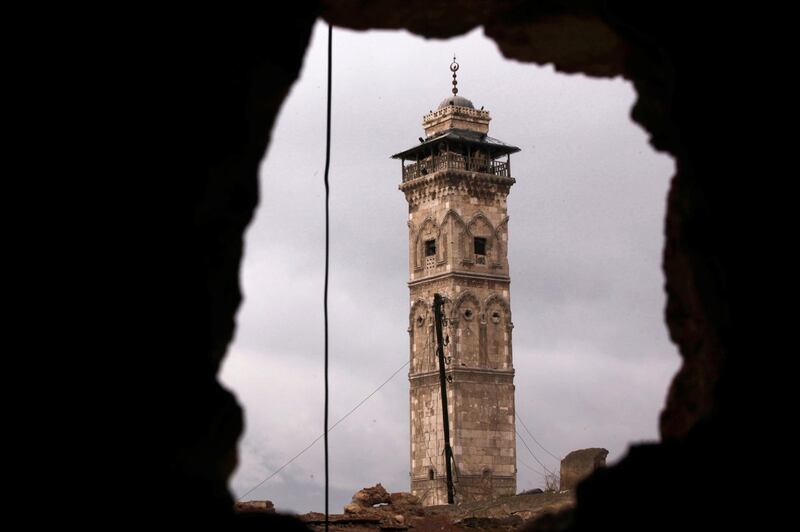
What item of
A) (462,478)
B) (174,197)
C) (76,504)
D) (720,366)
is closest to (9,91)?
(174,197)

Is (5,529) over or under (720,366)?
under

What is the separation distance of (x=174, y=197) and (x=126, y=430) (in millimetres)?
588

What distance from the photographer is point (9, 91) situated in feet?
9.86

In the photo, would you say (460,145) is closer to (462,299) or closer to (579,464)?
(462,299)

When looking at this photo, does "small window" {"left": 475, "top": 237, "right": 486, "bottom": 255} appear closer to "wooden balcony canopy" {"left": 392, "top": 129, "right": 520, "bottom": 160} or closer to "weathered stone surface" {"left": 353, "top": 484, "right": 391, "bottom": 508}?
"wooden balcony canopy" {"left": 392, "top": 129, "right": 520, "bottom": 160}

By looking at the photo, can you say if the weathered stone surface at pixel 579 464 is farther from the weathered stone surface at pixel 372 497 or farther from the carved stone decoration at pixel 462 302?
the carved stone decoration at pixel 462 302

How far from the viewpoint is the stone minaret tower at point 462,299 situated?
47.3m

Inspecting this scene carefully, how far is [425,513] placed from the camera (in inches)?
748

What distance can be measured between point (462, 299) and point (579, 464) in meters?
30.5

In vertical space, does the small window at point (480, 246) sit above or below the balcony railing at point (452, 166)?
below

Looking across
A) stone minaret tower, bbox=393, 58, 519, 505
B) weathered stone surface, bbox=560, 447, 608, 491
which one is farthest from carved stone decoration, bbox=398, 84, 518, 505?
weathered stone surface, bbox=560, 447, 608, 491

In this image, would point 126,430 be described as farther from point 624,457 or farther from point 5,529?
point 624,457

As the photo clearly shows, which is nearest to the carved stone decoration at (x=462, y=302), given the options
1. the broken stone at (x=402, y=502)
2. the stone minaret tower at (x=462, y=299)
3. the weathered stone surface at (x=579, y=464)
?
the stone minaret tower at (x=462, y=299)

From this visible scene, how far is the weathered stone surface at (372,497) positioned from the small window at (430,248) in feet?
95.1
